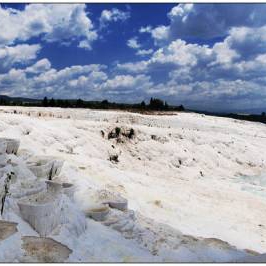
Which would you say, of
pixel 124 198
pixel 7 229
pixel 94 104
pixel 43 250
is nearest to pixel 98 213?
pixel 124 198

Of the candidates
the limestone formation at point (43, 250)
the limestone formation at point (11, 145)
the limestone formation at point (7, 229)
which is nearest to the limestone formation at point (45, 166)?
the limestone formation at point (11, 145)

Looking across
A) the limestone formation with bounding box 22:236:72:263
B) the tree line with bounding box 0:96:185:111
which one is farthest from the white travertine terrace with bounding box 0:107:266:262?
the tree line with bounding box 0:96:185:111

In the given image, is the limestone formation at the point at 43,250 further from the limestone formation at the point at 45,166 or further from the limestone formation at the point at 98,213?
the limestone formation at the point at 45,166

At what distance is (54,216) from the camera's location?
508 inches

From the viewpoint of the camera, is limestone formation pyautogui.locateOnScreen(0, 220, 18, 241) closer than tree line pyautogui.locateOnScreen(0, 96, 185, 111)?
Yes

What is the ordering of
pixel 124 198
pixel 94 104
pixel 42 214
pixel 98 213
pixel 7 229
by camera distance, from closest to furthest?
1. pixel 7 229
2. pixel 42 214
3. pixel 98 213
4. pixel 124 198
5. pixel 94 104

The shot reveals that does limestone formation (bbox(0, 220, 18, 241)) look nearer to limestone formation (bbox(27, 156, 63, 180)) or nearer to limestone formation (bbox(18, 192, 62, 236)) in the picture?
limestone formation (bbox(18, 192, 62, 236))

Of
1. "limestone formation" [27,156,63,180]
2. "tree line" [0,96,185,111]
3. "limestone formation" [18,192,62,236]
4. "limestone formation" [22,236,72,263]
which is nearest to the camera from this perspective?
"limestone formation" [22,236,72,263]

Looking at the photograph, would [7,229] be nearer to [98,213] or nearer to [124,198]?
[98,213]

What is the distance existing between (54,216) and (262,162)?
27.4m

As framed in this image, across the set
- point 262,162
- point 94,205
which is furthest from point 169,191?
point 262,162

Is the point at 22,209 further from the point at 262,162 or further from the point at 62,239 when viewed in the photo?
the point at 262,162

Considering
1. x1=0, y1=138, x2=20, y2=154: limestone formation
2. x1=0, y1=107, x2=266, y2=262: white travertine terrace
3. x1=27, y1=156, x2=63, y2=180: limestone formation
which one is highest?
x1=0, y1=138, x2=20, y2=154: limestone formation

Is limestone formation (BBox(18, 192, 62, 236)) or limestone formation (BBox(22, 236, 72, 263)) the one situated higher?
limestone formation (BBox(18, 192, 62, 236))
